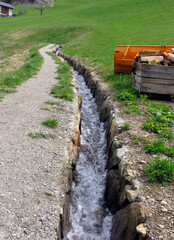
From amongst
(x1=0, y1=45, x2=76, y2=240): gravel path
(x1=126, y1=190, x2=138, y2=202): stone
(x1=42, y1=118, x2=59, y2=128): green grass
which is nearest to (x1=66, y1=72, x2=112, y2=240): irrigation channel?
(x1=0, y1=45, x2=76, y2=240): gravel path

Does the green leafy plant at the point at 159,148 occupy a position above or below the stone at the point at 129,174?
above

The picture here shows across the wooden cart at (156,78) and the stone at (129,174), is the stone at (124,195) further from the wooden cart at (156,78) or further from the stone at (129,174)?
the wooden cart at (156,78)

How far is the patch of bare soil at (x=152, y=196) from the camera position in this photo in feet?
11.6

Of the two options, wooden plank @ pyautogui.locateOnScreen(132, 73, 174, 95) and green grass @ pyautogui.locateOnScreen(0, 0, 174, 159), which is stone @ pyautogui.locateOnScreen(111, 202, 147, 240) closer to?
green grass @ pyautogui.locateOnScreen(0, 0, 174, 159)

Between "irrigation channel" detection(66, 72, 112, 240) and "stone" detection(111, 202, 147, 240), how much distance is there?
0.42m

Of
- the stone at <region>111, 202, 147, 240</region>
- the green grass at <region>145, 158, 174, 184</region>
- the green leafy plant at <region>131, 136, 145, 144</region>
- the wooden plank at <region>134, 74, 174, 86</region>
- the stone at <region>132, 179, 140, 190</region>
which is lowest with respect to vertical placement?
the stone at <region>111, 202, 147, 240</region>

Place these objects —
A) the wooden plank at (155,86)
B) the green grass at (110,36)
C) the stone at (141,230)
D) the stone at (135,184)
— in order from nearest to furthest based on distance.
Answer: the stone at (141,230) → the stone at (135,184) → the wooden plank at (155,86) → the green grass at (110,36)

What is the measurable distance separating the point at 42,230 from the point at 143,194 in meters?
1.82

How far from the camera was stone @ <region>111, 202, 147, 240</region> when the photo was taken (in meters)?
3.75

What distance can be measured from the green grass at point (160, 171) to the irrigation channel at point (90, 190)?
1.28 meters

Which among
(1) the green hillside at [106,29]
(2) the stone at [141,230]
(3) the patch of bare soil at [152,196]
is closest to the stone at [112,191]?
(3) the patch of bare soil at [152,196]

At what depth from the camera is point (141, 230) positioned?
11.6ft

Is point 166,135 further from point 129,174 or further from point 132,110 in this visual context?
point 132,110

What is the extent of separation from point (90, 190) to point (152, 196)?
6.34 ft
